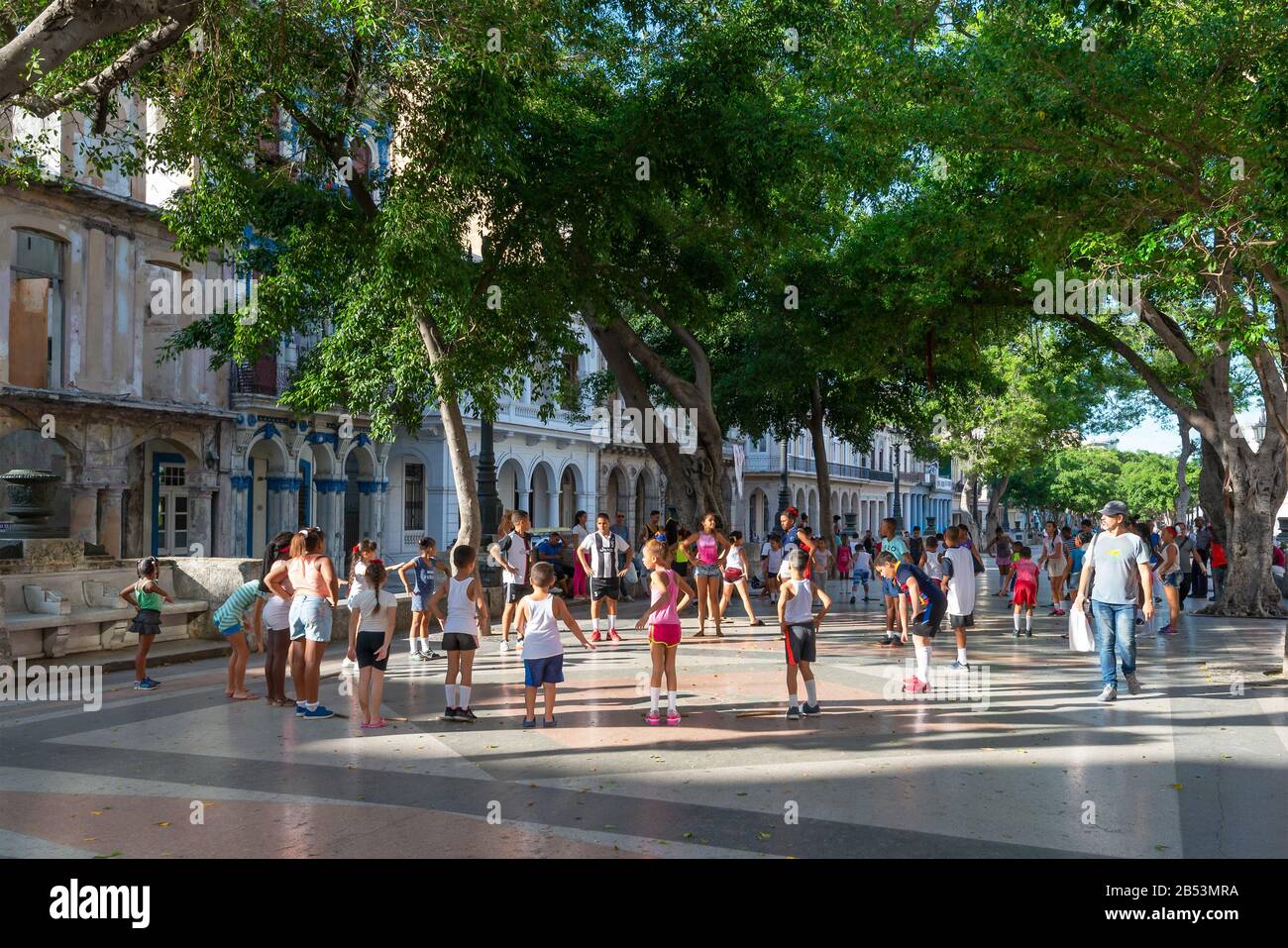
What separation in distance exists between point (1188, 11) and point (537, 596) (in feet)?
39.3

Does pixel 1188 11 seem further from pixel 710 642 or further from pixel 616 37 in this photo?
pixel 710 642

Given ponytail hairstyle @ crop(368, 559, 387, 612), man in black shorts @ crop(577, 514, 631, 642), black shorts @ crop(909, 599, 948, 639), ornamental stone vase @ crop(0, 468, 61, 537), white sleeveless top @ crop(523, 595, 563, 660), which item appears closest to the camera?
white sleeveless top @ crop(523, 595, 563, 660)

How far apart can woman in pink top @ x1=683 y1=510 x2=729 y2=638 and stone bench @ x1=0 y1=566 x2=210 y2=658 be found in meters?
6.50

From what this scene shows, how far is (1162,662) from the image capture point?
12555 millimetres

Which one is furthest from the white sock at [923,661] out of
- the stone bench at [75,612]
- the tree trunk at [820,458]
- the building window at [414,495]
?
the building window at [414,495]

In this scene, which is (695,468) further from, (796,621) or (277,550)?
(796,621)

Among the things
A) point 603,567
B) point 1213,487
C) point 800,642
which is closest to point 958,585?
point 800,642

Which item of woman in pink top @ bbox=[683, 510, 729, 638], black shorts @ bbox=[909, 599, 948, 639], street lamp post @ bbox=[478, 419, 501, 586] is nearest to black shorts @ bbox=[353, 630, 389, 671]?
black shorts @ bbox=[909, 599, 948, 639]

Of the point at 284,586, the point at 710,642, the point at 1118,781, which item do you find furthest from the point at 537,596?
the point at 710,642

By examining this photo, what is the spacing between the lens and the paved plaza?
554cm

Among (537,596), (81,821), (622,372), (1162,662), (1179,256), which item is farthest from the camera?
(622,372)

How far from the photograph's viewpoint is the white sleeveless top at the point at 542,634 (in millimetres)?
8336

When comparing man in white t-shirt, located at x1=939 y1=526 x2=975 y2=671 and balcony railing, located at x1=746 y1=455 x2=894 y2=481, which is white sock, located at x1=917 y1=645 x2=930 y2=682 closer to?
man in white t-shirt, located at x1=939 y1=526 x2=975 y2=671

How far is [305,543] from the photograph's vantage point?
912cm
